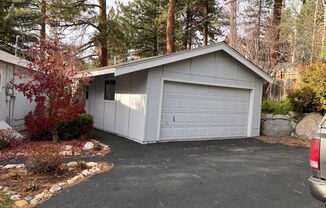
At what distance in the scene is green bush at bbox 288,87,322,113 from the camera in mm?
12336

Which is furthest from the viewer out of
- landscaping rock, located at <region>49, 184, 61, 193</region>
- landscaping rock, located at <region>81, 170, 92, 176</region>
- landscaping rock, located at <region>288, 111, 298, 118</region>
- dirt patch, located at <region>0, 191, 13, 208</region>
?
landscaping rock, located at <region>288, 111, 298, 118</region>

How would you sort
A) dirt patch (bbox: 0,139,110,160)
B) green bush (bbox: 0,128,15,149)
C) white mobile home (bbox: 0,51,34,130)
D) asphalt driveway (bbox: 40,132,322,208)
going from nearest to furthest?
asphalt driveway (bbox: 40,132,322,208)
dirt patch (bbox: 0,139,110,160)
green bush (bbox: 0,128,15,149)
white mobile home (bbox: 0,51,34,130)

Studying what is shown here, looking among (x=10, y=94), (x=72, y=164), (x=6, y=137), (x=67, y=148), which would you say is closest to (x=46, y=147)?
(x=67, y=148)

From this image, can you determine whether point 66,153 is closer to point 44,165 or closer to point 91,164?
point 91,164

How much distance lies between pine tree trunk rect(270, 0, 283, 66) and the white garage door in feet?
19.1

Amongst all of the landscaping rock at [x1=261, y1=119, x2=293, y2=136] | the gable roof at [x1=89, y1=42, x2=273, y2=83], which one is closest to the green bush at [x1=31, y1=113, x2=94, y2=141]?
the gable roof at [x1=89, y1=42, x2=273, y2=83]

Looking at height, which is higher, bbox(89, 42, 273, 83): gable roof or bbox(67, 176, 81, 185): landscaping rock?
bbox(89, 42, 273, 83): gable roof

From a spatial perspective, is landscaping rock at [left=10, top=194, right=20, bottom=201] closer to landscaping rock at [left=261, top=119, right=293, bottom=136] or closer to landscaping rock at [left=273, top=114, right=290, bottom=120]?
landscaping rock at [left=261, top=119, right=293, bottom=136]

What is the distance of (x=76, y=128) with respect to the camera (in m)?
10.1

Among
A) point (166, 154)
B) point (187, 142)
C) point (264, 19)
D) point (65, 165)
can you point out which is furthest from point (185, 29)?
point (65, 165)

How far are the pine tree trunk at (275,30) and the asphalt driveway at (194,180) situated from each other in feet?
29.6

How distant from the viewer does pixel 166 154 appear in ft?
27.6

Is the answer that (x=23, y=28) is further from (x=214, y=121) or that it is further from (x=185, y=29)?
(x=214, y=121)

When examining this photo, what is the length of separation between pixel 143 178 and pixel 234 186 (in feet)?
6.05
